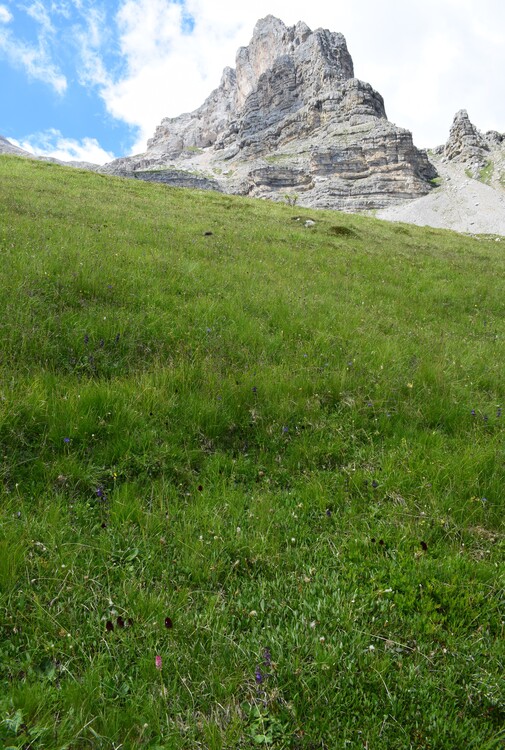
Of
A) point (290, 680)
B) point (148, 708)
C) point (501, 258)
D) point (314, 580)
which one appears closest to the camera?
point (148, 708)

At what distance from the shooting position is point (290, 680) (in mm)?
2410

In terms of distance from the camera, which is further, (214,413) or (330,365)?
(330,365)

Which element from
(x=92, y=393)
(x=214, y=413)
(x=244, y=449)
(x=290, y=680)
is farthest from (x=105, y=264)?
(x=290, y=680)

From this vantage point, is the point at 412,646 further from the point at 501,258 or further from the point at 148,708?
the point at 501,258

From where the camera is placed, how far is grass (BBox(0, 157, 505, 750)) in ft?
7.53

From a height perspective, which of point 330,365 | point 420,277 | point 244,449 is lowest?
point 244,449

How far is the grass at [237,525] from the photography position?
2.29m

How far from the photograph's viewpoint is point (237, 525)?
3646 millimetres

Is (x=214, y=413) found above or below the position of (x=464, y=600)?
above

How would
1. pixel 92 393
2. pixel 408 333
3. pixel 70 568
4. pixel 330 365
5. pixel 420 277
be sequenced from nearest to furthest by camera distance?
pixel 70 568 → pixel 92 393 → pixel 330 365 → pixel 408 333 → pixel 420 277

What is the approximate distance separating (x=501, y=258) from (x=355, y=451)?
1070 inches

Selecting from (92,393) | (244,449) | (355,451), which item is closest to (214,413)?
(244,449)

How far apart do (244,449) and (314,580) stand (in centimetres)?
187

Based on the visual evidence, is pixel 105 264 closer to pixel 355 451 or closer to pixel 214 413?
pixel 214 413
